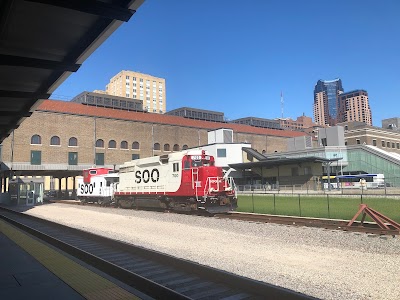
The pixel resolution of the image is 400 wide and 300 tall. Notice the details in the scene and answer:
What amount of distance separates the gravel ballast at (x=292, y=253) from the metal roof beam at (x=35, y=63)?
6.48 meters

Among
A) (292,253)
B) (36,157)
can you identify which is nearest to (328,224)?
(292,253)

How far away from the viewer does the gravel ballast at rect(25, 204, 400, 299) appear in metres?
7.36

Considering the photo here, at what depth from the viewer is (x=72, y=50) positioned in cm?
974

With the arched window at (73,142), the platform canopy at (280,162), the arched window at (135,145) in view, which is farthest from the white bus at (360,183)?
the arched window at (73,142)

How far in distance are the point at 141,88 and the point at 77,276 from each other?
524 ft

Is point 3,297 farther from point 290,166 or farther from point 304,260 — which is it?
point 290,166

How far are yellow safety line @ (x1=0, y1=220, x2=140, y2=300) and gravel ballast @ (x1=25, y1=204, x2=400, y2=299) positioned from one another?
3.05 meters

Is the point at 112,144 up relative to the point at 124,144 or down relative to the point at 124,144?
down

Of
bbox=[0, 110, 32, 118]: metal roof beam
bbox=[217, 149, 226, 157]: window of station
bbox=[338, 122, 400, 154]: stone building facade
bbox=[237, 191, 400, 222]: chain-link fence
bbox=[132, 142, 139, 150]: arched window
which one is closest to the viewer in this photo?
bbox=[0, 110, 32, 118]: metal roof beam

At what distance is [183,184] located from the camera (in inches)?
934

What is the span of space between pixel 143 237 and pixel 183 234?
5.58ft

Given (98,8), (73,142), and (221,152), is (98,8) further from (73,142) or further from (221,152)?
(73,142)

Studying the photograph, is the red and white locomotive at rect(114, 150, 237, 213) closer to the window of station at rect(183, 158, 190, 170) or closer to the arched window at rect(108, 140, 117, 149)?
the window of station at rect(183, 158, 190, 170)

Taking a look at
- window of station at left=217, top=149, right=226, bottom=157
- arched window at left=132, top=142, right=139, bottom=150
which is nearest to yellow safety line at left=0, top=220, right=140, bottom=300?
window of station at left=217, top=149, right=226, bottom=157
